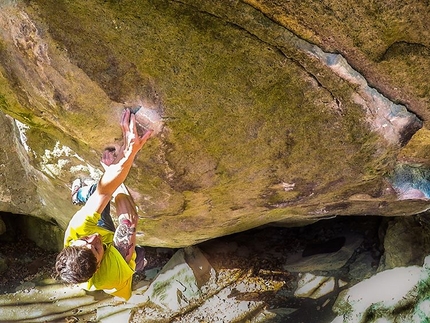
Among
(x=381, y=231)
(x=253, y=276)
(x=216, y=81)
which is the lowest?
(x=253, y=276)

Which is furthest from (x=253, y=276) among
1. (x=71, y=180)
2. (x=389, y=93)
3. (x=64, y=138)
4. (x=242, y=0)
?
(x=242, y=0)

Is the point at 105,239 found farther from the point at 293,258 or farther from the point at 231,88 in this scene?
the point at 293,258

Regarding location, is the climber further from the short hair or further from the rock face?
the rock face

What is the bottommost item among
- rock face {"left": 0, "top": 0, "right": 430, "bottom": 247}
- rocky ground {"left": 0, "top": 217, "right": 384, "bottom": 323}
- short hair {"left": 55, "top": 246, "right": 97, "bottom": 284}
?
rocky ground {"left": 0, "top": 217, "right": 384, "bottom": 323}

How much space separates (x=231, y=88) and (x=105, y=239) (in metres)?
1.02

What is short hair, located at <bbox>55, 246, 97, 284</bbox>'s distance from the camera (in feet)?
6.67

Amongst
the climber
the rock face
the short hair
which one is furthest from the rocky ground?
the short hair

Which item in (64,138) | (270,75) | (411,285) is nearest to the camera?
(270,75)

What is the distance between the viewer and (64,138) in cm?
283

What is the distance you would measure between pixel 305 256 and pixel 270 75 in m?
3.13

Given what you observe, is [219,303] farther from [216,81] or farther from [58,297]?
[216,81]

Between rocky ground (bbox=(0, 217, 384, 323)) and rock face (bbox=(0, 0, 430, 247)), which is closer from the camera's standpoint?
rock face (bbox=(0, 0, 430, 247))

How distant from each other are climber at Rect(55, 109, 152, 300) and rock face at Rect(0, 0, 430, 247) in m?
0.14

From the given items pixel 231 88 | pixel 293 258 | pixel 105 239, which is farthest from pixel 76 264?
pixel 293 258
